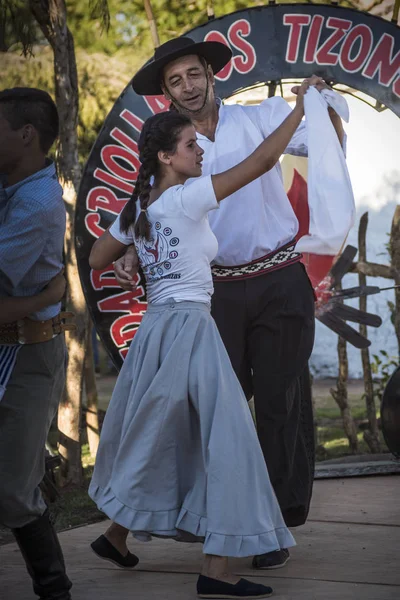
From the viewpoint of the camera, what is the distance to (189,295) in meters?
3.67

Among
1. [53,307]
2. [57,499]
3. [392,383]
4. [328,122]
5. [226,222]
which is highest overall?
[328,122]

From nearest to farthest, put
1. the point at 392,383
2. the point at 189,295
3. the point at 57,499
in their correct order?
the point at 189,295 → the point at 57,499 → the point at 392,383

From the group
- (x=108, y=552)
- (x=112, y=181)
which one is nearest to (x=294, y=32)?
(x=112, y=181)

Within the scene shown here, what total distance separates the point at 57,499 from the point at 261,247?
232 centimetres

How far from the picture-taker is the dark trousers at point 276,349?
4148 mm

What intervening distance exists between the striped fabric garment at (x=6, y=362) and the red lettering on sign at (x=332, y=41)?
10.8 ft

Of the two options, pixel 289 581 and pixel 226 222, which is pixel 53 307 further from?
pixel 289 581

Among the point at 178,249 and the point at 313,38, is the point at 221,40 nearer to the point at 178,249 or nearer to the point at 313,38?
the point at 313,38

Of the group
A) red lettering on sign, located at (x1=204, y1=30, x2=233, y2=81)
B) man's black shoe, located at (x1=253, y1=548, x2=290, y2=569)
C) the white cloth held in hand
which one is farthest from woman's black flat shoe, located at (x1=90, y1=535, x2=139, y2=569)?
red lettering on sign, located at (x1=204, y1=30, x2=233, y2=81)

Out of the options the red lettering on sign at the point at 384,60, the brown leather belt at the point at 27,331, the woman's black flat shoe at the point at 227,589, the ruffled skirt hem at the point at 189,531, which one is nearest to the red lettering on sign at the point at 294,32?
the red lettering on sign at the point at 384,60

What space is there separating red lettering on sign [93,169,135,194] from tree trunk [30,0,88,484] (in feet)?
1.14

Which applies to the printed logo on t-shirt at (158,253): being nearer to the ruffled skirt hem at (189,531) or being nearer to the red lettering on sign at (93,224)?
the ruffled skirt hem at (189,531)

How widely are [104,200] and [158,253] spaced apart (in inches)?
90.7

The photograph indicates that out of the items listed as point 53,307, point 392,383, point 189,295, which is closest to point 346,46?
point 392,383
